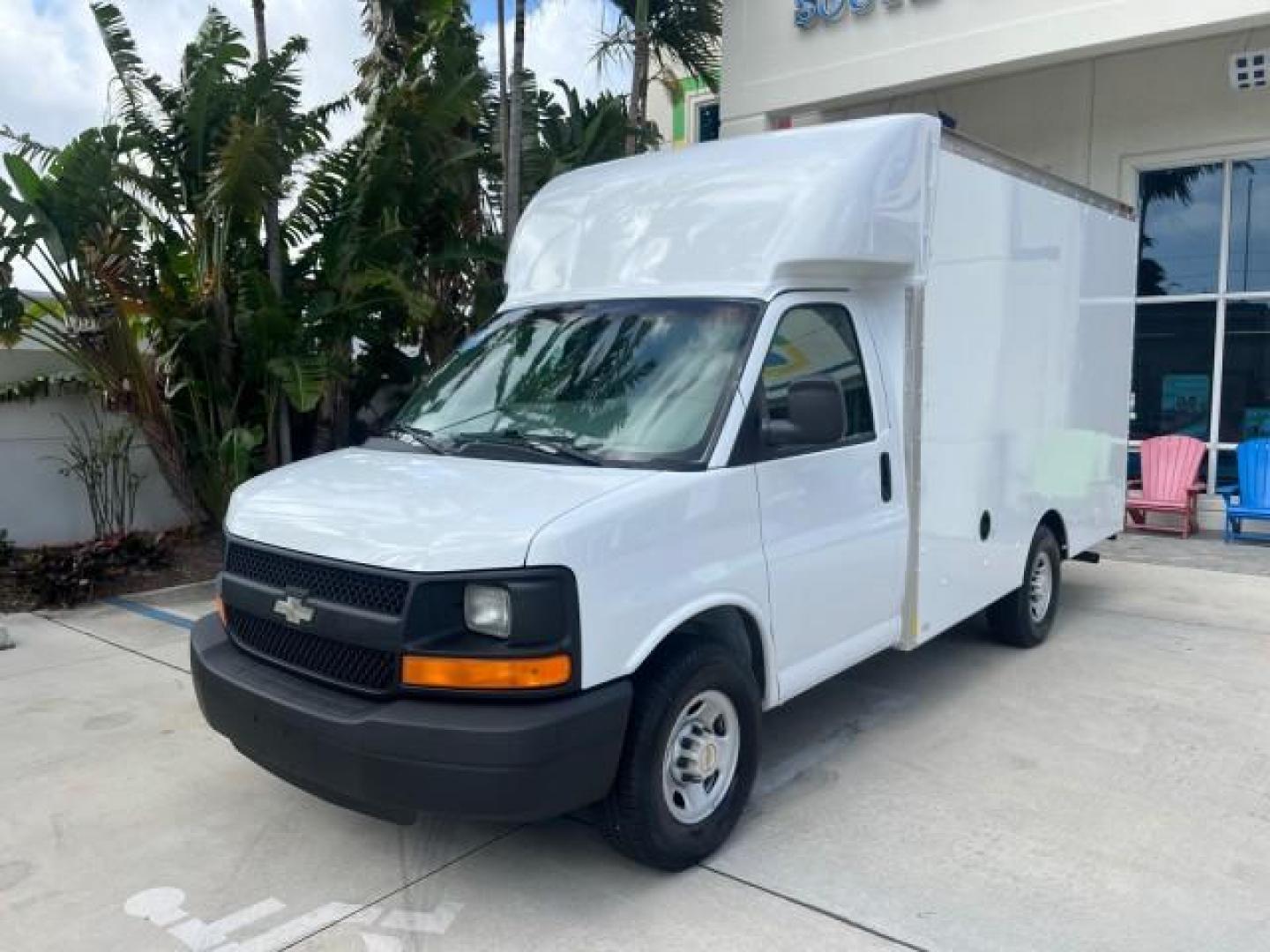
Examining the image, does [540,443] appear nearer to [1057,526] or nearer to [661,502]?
[661,502]

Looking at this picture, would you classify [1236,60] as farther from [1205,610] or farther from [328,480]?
[328,480]

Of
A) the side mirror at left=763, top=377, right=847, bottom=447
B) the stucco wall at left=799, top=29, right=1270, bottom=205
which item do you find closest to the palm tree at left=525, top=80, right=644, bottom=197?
the stucco wall at left=799, top=29, right=1270, bottom=205

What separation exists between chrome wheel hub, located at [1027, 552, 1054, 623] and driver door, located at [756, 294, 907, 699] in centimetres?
204

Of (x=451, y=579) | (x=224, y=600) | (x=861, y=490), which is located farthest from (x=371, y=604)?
(x=861, y=490)

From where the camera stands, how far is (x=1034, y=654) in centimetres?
647

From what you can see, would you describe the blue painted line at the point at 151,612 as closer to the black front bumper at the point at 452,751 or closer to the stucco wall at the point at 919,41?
the black front bumper at the point at 452,751

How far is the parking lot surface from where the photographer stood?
134 inches

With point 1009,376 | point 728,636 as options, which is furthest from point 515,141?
point 728,636

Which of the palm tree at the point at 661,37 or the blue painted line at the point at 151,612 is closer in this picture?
the blue painted line at the point at 151,612

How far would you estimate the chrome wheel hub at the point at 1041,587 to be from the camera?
656cm

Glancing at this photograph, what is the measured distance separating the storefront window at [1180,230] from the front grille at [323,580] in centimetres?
1010

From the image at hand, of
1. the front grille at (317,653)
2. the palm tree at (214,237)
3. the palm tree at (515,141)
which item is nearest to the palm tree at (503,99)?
the palm tree at (515,141)

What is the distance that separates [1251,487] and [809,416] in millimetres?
8122

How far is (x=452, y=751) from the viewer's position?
3.15 m
